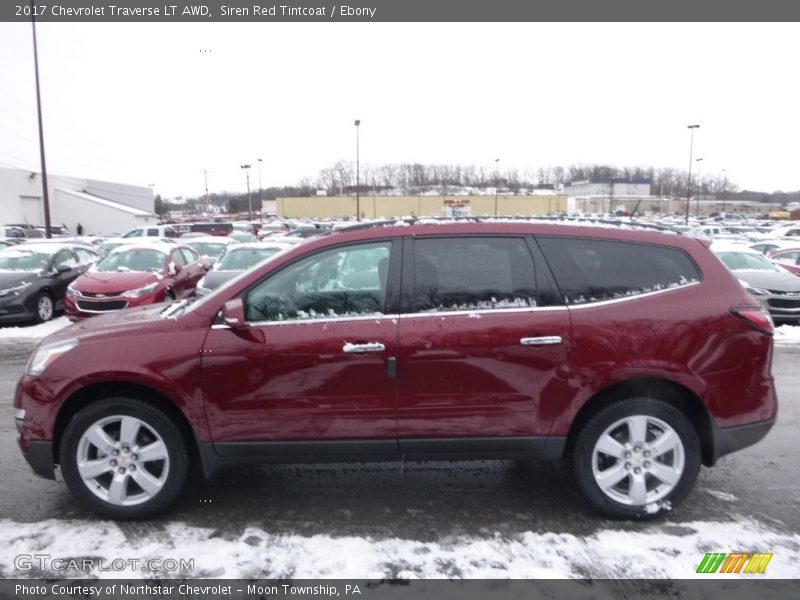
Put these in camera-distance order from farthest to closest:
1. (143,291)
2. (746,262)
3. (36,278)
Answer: (746,262) → (36,278) → (143,291)

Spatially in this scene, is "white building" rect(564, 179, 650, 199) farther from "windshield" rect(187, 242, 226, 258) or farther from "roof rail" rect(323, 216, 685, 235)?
"roof rail" rect(323, 216, 685, 235)

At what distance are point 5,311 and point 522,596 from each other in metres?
11.2

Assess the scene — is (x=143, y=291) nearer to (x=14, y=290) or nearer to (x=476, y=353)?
(x=14, y=290)

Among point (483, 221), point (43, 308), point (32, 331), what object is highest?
point (483, 221)

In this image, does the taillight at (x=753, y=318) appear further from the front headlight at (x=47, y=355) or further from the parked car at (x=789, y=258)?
the parked car at (x=789, y=258)

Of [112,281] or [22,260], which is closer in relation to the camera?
[112,281]

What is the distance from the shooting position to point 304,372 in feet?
11.5

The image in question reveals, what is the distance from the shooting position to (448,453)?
3.62 metres

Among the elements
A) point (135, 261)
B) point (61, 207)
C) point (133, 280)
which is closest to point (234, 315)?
point (133, 280)

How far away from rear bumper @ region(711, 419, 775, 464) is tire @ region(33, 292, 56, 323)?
11.7 m

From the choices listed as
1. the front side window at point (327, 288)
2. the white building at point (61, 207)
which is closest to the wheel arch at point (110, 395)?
→ the front side window at point (327, 288)

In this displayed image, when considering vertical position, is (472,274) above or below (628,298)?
above

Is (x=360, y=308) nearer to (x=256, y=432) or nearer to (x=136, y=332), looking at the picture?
(x=256, y=432)

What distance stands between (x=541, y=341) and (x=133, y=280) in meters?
9.36
